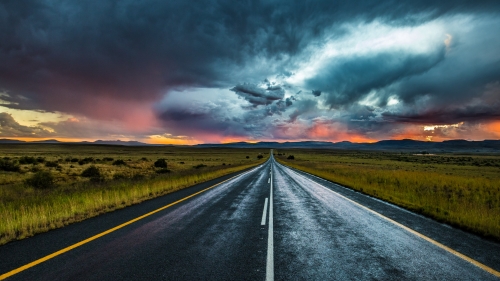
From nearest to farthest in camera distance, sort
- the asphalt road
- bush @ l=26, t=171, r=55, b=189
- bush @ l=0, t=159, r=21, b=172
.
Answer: the asphalt road
bush @ l=26, t=171, r=55, b=189
bush @ l=0, t=159, r=21, b=172

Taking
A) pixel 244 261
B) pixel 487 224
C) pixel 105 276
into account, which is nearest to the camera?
pixel 105 276

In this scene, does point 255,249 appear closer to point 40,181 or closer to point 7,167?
point 40,181

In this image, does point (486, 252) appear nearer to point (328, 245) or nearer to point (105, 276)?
point (328, 245)

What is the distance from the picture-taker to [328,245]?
227 inches

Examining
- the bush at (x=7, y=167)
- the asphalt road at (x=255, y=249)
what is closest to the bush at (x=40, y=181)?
the bush at (x=7, y=167)

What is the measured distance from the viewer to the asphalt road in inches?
170

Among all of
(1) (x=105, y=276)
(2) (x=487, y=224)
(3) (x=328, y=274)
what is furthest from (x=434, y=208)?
(1) (x=105, y=276)

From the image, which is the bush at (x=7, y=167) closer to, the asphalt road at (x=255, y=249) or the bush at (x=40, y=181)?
the bush at (x=40, y=181)

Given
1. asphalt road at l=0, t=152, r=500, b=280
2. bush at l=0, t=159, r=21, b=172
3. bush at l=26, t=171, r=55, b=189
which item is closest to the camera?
asphalt road at l=0, t=152, r=500, b=280

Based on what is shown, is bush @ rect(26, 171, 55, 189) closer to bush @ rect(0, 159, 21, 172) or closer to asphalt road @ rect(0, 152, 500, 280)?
bush @ rect(0, 159, 21, 172)

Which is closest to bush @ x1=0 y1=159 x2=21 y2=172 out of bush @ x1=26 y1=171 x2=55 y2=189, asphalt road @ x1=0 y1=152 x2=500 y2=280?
bush @ x1=26 y1=171 x2=55 y2=189

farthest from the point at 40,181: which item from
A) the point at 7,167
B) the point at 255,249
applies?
the point at 255,249

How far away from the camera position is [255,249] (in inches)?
215

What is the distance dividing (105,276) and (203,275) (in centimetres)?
164
